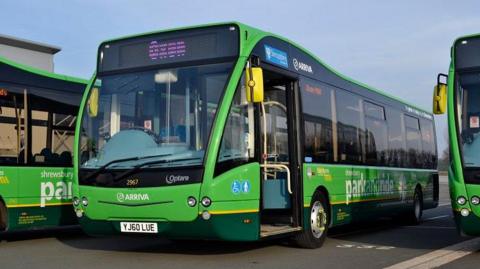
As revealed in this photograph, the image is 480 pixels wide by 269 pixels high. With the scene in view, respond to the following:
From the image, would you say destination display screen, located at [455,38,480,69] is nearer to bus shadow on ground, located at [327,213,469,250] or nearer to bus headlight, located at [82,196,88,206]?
bus shadow on ground, located at [327,213,469,250]

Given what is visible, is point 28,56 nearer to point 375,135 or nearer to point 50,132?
point 50,132

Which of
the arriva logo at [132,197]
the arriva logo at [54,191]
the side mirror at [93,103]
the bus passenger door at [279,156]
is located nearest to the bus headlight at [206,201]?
the arriva logo at [132,197]

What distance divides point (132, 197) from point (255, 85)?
227cm

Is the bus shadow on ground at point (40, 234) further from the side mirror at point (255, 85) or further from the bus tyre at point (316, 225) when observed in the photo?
the side mirror at point (255, 85)

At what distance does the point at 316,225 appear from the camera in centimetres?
1041

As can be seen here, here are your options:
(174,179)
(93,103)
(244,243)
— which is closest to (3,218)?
(93,103)

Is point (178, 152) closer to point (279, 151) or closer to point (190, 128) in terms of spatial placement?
point (190, 128)

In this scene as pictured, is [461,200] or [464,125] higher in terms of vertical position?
[464,125]

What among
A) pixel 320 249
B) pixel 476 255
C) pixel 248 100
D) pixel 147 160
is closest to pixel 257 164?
pixel 248 100

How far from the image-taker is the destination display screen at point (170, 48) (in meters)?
8.70

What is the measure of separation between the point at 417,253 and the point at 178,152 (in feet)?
14.2

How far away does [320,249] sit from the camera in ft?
33.9

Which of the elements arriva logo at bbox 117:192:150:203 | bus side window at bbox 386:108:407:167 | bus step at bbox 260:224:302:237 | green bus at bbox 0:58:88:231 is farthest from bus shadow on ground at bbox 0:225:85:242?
bus side window at bbox 386:108:407:167

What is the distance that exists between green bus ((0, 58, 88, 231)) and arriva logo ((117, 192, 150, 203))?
3.37 metres
